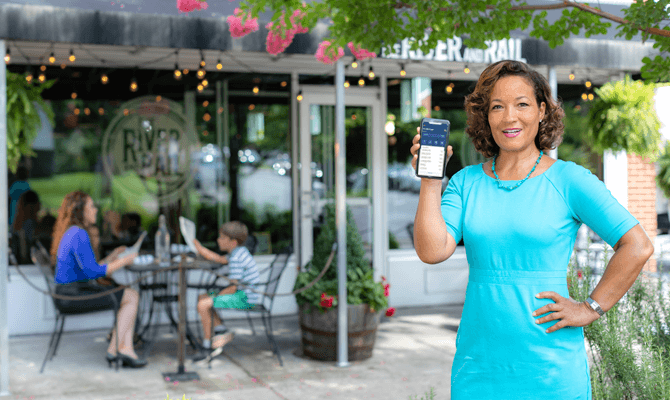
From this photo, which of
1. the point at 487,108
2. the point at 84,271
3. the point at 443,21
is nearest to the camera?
the point at 487,108

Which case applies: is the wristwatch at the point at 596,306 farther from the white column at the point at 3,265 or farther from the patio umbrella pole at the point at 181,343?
the white column at the point at 3,265

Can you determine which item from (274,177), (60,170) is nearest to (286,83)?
(274,177)

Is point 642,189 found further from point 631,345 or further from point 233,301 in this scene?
point 631,345

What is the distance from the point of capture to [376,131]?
25.2 ft

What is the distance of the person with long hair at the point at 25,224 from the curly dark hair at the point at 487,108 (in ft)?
19.7

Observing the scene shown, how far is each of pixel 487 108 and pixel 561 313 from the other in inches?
22.6

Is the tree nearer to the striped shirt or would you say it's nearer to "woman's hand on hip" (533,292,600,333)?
"woman's hand on hip" (533,292,600,333)

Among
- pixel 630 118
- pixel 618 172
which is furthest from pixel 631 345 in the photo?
pixel 618 172

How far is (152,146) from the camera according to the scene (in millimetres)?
7188

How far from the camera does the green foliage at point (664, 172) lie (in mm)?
8570

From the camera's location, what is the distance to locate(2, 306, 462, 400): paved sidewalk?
4.63 m

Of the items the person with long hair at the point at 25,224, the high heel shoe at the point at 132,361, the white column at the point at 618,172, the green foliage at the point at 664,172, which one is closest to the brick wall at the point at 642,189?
the white column at the point at 618,172

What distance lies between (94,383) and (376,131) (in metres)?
4.24

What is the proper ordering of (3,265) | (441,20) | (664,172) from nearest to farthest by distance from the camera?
(441,20) → (3,265) → (664,172)
